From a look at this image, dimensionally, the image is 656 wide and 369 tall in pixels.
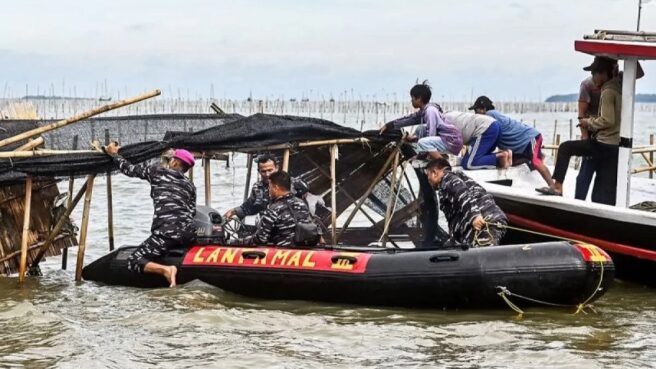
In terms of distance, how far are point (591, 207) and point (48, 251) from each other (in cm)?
634

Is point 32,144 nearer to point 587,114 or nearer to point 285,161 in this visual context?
point 285,161

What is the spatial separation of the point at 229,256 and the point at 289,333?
1.69 meters

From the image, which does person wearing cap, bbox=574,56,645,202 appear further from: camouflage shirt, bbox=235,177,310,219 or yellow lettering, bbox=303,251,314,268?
yellow lettering, bbox=303,251,314,268

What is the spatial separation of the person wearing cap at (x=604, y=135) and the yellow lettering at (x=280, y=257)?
3841 mm

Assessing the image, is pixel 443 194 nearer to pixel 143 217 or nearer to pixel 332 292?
pixel 332 292

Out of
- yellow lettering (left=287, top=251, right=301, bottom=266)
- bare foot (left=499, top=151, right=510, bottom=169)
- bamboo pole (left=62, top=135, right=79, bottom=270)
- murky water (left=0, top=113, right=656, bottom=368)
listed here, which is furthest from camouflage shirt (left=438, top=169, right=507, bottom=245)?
bamboo pole (left=62, top=135, right=79, bottom=270)

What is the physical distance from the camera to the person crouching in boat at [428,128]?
13.7 m

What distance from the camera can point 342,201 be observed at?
1492cm

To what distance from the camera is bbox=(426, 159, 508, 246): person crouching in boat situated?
1103 centimetres

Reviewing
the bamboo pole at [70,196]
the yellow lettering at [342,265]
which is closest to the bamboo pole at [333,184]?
the yellow lettering at [342,265]

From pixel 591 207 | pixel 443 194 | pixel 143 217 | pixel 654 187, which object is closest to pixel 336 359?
pixel 443 194

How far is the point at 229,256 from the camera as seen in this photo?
11.4 meters

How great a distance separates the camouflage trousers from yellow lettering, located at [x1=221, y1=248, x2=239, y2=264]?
63cm

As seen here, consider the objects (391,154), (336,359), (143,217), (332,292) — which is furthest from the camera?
(143,217)
